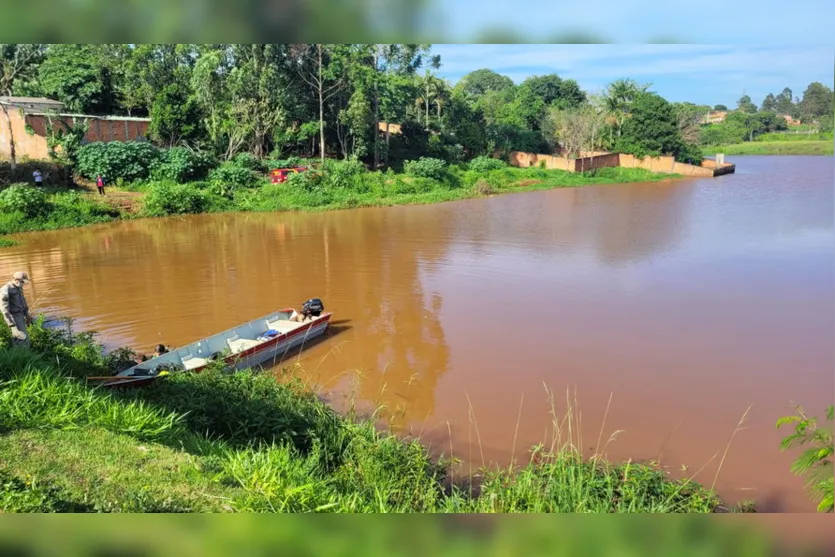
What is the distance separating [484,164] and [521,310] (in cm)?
2259

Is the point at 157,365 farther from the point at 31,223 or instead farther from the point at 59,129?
the point at 59,129

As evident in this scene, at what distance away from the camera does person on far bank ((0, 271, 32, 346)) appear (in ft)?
20.5

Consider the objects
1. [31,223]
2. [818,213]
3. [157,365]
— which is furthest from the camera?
[818,213]

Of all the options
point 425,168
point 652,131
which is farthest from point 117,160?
point 652,131

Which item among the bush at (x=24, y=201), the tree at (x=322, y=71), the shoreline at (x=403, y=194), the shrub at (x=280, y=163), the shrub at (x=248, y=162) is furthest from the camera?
the tree at (x=322, y=71)

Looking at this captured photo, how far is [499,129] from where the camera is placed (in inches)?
1463

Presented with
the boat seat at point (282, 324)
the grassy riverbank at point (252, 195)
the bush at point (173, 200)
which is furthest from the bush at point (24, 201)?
the boat seat at point (282, 324)

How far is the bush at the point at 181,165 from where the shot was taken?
22609 mm

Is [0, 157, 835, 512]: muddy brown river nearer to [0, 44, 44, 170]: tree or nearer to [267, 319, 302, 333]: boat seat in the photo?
[267, 319, 302, 333]: boat seat

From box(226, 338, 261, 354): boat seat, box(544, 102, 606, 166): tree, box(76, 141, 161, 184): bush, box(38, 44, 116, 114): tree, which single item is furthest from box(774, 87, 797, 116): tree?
box(544, 102, 606, 166): tree

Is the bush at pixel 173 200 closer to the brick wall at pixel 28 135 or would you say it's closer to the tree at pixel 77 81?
the brick wall at pixel 28 135

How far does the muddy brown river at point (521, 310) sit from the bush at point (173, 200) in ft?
2.22

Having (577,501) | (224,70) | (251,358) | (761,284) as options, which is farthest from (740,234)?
(224,70)

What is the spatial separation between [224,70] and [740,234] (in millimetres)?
20114
